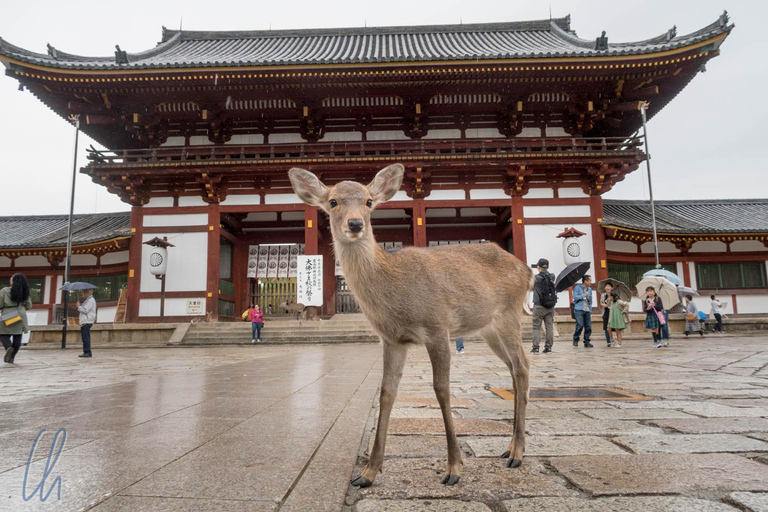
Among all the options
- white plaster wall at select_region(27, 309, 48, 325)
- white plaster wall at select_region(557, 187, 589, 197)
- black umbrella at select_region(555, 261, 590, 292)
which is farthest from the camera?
white plaster wall at select_region(27, 309, 48, 325)

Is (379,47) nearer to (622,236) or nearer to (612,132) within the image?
(612,132)

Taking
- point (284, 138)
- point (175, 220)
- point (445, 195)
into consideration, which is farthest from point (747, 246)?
point (175, 220)

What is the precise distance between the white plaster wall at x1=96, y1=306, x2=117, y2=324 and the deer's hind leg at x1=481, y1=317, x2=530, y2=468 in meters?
19.0

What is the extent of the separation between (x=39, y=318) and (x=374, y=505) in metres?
22.4

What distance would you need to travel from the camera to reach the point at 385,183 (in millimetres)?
2842

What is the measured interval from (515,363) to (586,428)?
75 cm

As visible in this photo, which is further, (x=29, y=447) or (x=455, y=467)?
(x=29, y=447)

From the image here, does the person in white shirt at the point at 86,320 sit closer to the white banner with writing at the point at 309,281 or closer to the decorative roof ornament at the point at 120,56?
the white banner with writing at the point at 309,281

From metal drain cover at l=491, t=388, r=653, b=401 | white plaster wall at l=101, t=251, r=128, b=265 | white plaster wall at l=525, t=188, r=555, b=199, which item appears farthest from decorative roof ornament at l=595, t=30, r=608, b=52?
white plaster wall at l=101, t=251, r=128, b=265

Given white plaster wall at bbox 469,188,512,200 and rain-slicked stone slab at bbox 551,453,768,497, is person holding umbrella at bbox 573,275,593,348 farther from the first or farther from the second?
rain-slicked stone slab at bbox 551,453,768,497

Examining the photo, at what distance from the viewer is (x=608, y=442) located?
8.38 feet

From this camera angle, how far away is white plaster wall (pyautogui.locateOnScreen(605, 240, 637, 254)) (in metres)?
17.8

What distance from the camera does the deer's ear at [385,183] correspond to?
2793mm

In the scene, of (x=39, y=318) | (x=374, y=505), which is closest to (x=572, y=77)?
(x=374, y=505)
